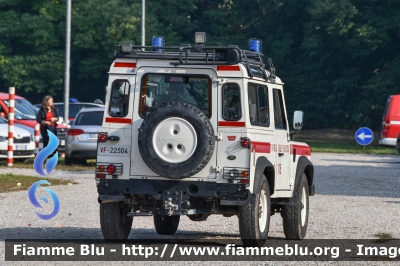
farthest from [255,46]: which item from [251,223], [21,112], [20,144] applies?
[21,112]

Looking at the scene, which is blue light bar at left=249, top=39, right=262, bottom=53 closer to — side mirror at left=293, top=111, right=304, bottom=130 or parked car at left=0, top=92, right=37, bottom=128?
side mirror at left=293, top=111, right=304, bottom=130

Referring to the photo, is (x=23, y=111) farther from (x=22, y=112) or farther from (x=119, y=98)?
(x=119, y=98)

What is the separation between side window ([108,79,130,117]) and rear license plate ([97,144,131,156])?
1.20 feet

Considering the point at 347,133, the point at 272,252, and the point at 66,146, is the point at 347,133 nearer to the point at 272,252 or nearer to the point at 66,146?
the point at 66,146

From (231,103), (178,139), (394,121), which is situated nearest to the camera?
(178,139)

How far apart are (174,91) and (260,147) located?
1.12 metres

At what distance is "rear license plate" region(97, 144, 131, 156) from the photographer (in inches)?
446

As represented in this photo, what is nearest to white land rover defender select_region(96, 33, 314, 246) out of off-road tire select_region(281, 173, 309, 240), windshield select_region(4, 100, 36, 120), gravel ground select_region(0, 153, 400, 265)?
off-road tire select_region(281, 173, 309, 240)

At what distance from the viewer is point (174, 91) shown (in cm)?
1145

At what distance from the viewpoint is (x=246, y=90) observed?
1134cm

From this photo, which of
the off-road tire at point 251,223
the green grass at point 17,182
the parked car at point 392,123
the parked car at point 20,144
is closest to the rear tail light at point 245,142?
the off-road tire at point 251,223

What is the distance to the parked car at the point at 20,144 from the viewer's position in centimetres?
2664

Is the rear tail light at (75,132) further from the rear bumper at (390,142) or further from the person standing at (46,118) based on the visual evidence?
the rear bumper at (390,142)

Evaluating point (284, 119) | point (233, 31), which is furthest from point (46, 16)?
point (284, 119)
